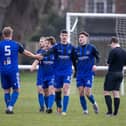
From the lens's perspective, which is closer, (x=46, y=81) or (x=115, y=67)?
(x=115, y=67)

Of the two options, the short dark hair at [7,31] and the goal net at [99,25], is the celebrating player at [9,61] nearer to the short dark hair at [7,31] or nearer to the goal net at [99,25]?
the short dark hair at [7,31]

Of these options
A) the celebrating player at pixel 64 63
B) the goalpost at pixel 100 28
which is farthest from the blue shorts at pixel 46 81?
the goalpost at pixel 100 28

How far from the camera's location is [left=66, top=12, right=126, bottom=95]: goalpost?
24.8m

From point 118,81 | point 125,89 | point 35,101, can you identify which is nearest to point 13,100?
point 118,81

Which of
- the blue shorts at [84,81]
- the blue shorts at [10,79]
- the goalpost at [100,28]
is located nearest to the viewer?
the blue shorts at [10,79]

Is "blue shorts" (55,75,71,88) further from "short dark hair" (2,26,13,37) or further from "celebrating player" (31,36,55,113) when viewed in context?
"short dark hair" (2,26,13,37)

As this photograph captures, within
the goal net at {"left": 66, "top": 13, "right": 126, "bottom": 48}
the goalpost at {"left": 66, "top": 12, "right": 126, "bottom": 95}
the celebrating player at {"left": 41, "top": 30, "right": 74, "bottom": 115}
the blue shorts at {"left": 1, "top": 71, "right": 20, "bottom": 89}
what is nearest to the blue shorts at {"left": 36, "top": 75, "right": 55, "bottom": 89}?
the celebrating player at {"left": 41, "top": 30, "right": 74, "bottom": 115}

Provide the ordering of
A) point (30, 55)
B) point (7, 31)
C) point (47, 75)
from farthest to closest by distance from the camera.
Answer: point (47, 75) < point (30, 55) < point (7, 31)

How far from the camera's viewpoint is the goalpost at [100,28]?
81.4 ft

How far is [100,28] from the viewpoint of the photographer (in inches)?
1609

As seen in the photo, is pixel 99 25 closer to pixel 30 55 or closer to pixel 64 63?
pixel 64 63

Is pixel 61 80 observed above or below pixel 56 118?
above

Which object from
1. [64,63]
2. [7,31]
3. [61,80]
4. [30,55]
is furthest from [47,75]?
[7,31]

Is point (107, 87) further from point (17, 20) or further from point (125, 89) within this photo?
point (17, 20)
